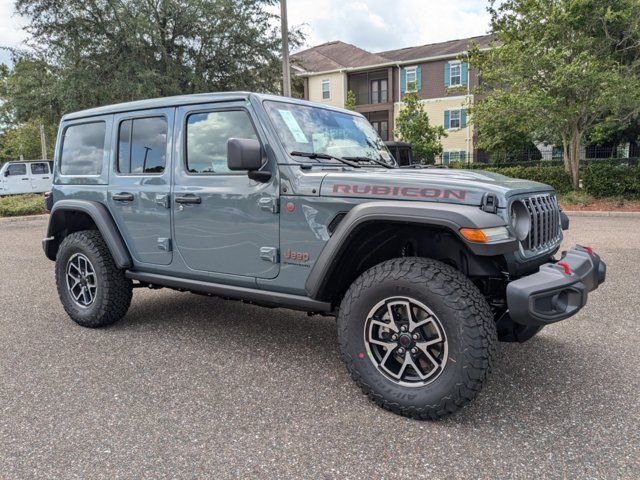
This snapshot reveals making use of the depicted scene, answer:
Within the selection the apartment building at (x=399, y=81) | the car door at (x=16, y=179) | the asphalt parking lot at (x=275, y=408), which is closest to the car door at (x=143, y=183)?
the asphalt parking lot at (x=275, y=408)

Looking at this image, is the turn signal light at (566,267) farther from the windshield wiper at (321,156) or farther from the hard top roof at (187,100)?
the hard top roof at (187,100)

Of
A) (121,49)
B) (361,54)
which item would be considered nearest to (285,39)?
(121,49)

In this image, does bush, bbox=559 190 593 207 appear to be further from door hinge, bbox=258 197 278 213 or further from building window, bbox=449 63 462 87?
building window, bbox=449 63 462 87

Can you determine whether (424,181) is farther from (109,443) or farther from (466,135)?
(466,135)

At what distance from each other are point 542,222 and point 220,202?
2.09 metres

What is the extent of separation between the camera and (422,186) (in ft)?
A: 8.85

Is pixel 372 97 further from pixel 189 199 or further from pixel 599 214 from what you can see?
pixel 189 199

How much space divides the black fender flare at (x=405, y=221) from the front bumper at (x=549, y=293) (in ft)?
0.70

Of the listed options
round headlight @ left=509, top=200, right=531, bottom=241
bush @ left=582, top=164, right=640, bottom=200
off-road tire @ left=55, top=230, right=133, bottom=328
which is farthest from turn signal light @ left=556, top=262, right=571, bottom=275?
bush @ left=582, top=164, right=640, bottom=200

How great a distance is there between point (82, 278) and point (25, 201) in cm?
1490

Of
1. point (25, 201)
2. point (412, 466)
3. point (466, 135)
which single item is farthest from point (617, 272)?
point (466, 135)

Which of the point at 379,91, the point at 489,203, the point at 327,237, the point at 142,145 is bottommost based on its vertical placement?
the point at 327,237

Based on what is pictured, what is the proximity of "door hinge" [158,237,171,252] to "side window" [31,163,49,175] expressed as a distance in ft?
66.4

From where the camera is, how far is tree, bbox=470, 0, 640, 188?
44.9ft
